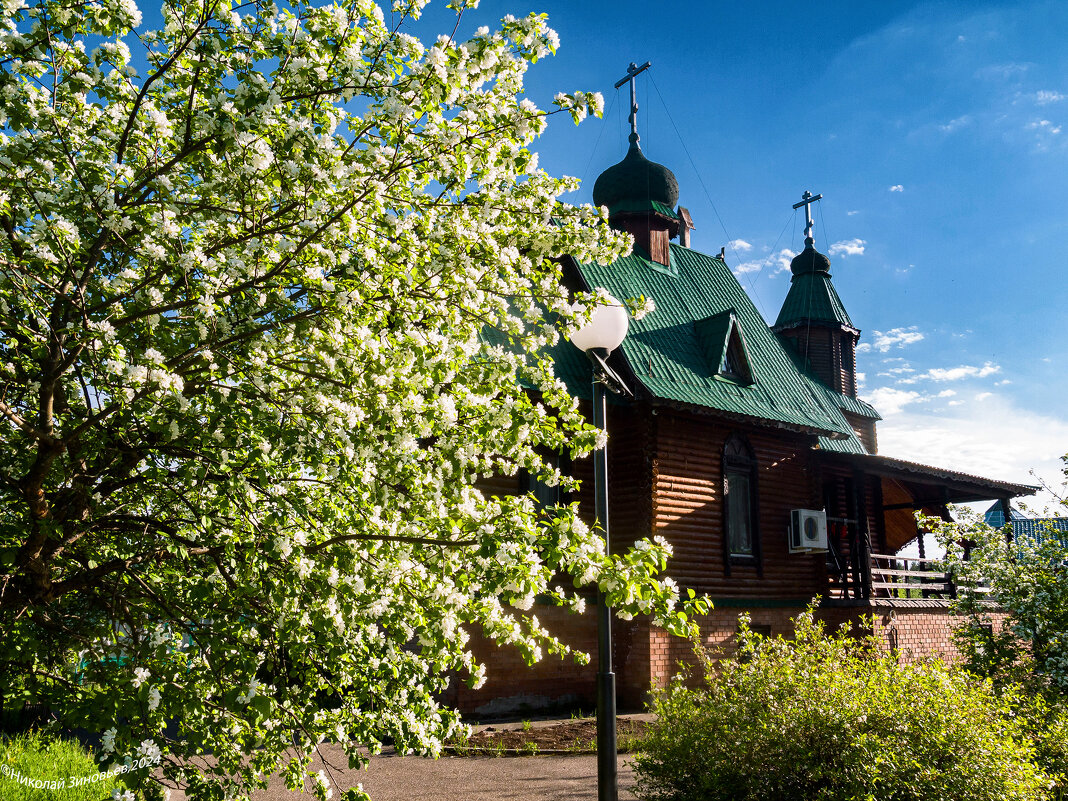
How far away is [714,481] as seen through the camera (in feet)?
47.9

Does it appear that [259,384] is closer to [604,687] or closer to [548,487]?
[604,687]

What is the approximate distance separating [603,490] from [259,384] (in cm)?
301

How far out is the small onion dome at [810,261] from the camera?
84.6 feet

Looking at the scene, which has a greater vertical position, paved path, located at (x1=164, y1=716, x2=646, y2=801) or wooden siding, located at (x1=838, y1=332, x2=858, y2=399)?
wooden siding, located at (x1=838, y1=332, x2=858, y2=399)

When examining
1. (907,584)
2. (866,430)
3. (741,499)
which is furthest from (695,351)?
(866,430)

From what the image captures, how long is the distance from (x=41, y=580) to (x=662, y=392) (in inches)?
417

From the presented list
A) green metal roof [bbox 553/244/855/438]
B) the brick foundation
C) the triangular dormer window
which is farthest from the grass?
the triangular dormer window

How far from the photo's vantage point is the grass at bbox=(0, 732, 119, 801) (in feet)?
19.6

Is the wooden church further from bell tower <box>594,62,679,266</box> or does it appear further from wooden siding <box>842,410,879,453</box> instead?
wooden siding <box>842,410,879,453</box>

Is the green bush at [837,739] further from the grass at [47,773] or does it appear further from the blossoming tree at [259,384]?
the grass at [47,773]

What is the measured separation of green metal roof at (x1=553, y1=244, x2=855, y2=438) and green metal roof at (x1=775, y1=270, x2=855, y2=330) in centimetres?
553

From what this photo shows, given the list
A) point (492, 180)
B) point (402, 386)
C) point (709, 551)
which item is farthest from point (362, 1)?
point (709, 551)

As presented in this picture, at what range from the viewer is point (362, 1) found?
4.24m

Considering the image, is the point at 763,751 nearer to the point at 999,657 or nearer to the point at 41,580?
the point at 41,580
